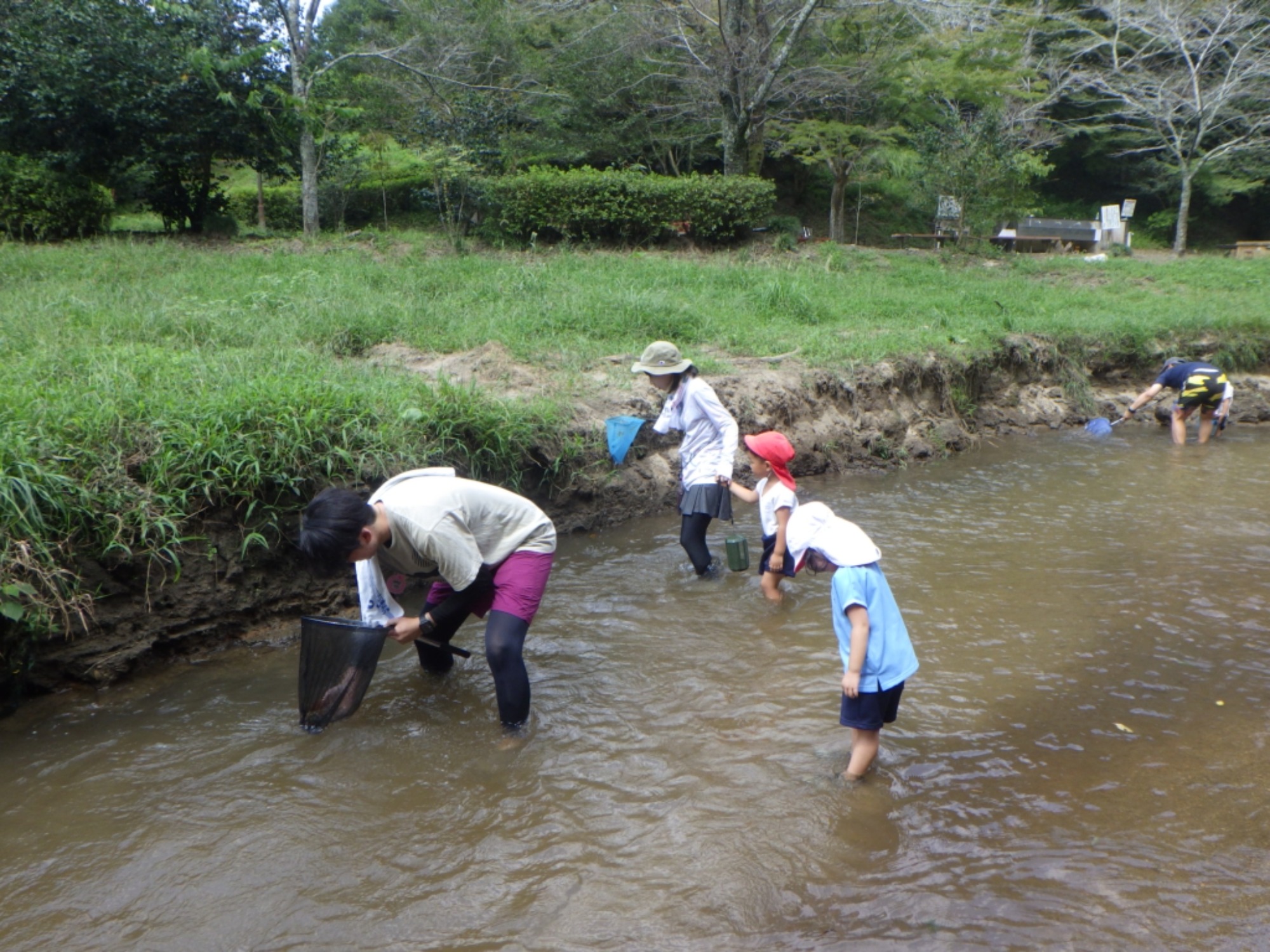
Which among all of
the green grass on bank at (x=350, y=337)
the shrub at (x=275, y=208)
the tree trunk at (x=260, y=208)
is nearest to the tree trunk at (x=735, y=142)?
the green grass on bank at (x=350, y=337)

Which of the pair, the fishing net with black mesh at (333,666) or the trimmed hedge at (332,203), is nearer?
the fishing net with black mesh at (333,666)

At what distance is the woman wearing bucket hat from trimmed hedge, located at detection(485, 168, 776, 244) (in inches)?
426

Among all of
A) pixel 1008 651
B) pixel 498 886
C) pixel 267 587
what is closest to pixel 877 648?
pixel 498 886

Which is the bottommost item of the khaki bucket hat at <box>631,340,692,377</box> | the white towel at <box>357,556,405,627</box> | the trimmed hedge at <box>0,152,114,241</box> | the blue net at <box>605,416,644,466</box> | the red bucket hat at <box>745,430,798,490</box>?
the white towel at <box>357,556,405,627</box>

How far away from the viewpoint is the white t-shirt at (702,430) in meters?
6.09

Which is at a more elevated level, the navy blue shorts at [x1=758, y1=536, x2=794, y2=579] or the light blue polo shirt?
the light blue polo shirt

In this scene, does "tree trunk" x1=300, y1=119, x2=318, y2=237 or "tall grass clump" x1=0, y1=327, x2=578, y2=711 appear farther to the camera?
"tree trunk" x1=300, y1=119, x2=318, y2=237

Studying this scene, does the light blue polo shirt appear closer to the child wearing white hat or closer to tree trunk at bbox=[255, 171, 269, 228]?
the child wearing white hat

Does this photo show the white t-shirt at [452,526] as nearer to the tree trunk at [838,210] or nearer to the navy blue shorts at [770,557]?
the navy blue shorts at [770,557]

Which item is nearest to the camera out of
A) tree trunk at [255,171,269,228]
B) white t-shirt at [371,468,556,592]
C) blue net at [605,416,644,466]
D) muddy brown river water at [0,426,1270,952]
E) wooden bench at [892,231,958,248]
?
muddy brown river water at [0,426,1270,952]

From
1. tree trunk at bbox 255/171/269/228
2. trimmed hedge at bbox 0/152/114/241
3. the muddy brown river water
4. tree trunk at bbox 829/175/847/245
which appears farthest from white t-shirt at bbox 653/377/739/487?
tree trunk at bbox 829/175/847/245

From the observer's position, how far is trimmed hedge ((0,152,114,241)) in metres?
13.1

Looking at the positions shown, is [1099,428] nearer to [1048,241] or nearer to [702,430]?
[702,430]

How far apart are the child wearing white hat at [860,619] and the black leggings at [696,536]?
2.32 m
